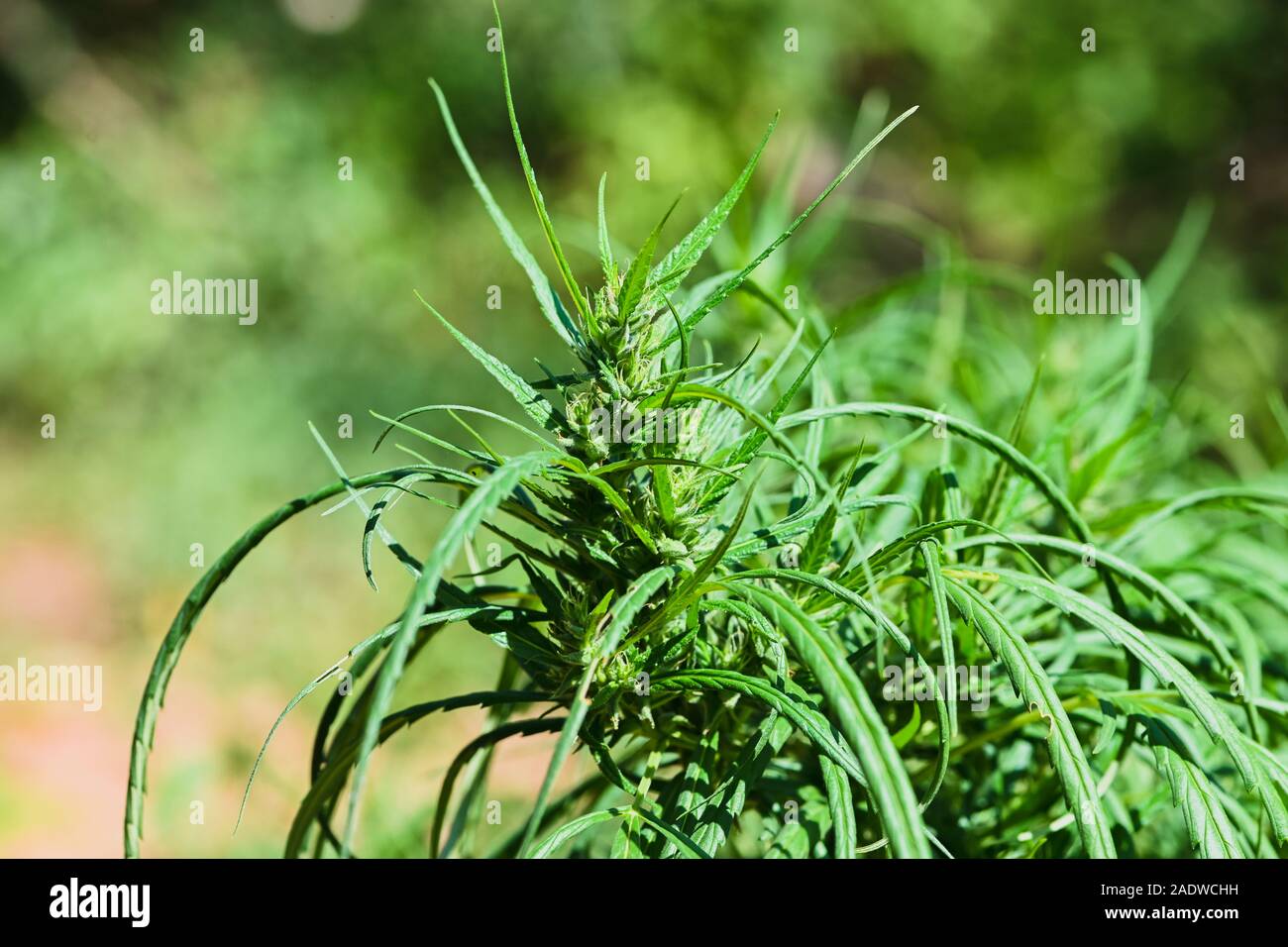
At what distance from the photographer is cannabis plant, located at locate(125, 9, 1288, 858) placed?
40cm

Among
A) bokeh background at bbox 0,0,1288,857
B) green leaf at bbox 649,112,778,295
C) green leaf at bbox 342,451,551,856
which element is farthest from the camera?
bokeh background at bbox 0,0,1288,857

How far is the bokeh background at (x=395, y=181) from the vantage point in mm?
3166

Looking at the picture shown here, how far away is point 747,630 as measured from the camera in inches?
18.2

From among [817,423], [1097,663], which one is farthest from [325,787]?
[1097,663]

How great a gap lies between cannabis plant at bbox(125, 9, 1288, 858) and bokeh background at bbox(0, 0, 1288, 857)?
99.4 inches

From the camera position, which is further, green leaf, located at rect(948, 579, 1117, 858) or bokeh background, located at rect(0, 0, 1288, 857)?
bokeh background, located at rect(0, 0, 1288, 857)

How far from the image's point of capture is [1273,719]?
0.59 m

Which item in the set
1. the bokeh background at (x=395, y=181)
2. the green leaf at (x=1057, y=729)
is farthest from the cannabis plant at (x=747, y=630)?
the bokeh background at (x=395, y=181)

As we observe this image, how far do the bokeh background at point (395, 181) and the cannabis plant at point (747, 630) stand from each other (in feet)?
8.28

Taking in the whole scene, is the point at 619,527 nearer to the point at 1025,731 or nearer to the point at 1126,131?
the point at 1025,731

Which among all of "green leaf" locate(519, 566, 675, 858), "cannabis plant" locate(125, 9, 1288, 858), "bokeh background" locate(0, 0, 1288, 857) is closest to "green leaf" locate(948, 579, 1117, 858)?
"cannabis plant" locate(125, 9, 1288, 858)

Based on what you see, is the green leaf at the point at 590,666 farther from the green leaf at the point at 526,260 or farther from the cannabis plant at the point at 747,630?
the green leaf at the point at 526,260

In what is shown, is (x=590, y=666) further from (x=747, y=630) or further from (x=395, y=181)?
(x=395, y=181)

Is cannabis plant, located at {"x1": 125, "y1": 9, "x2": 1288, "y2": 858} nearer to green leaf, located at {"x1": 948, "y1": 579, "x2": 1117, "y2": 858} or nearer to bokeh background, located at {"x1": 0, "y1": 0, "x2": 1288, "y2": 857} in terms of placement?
green leaf, located at {"x1": 948, "y1": 579, "x2": 1117, "y2": 858}
